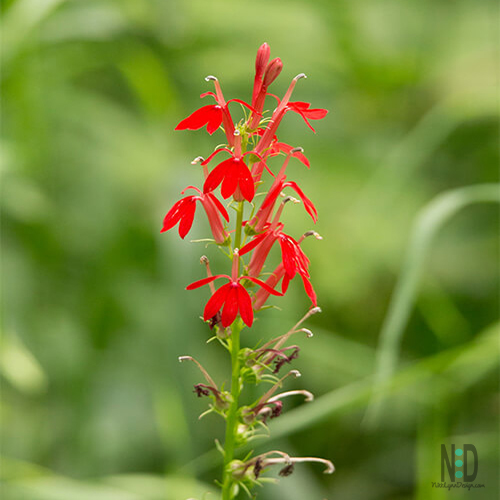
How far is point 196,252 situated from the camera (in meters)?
1.92

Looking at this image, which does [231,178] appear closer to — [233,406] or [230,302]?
[230,302]

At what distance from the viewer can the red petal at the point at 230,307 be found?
73cm

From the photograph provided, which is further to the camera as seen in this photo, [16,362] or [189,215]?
[16,362]

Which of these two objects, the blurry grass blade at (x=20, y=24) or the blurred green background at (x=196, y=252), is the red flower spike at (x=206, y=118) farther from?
the blurry grass blade at (x=20, y=24)

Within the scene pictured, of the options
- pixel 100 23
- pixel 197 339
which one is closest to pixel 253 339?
pixel 197 339

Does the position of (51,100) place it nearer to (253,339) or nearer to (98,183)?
(98,183)

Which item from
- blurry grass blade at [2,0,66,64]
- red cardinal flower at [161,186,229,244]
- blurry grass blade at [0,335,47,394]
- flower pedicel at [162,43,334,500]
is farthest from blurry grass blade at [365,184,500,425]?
blurry grass blade at [2,0,66,64]

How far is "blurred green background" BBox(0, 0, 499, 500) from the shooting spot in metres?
1.87

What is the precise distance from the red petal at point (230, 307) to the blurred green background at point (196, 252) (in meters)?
0.73

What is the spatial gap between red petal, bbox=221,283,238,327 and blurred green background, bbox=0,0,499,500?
729mm

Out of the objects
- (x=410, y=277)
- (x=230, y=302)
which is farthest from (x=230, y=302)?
(x=410, y=277)

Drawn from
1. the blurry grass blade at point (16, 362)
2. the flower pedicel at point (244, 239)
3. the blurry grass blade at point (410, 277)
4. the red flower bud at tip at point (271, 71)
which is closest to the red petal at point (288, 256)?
the flower pedicel at point (244, 239)

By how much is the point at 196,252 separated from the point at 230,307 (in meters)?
1.19

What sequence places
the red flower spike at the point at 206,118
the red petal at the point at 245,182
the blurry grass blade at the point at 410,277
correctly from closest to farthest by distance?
the red petal at the point at 245,182
the red flower spike at the point at 206,118
the blurry grass blade at the point at 410,277
